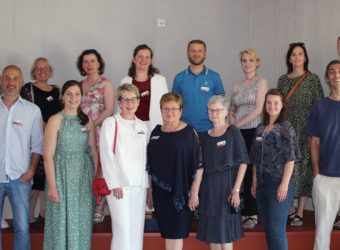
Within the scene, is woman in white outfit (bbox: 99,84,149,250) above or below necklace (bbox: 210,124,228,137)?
below

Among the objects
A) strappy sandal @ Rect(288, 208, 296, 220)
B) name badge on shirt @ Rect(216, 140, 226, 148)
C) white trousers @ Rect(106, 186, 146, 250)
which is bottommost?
strappy sandal @ Rect(288, 208, 296, 220)

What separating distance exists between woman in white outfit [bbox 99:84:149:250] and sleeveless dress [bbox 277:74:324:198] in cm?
166

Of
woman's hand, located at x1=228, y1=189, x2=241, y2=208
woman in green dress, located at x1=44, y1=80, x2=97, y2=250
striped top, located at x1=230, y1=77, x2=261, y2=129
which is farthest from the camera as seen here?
striped top, located at x1=230, y1=77, x2=261, y2=129

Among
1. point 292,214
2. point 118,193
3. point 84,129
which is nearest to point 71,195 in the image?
point 118,193

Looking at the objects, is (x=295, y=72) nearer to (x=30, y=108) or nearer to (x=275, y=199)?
(x=275, y=199)

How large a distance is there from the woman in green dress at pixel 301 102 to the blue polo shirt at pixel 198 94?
2.37 feet

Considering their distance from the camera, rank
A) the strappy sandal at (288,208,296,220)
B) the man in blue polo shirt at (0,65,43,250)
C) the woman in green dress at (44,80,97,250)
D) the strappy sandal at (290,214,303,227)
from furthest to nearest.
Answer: the strappy sandal at (288,208,296,220)
the strappy sandal at (290,214,303,227)
the man in blue polo shirt at (0,65,43,250)
the woman in green dress at (44,80,97,250)

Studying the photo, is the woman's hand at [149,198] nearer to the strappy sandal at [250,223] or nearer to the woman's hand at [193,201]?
the woman's hand at [193,201]

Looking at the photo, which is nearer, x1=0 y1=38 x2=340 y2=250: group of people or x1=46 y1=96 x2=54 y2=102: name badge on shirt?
x1=0 y1=38 x2=340 y2=250: group of people

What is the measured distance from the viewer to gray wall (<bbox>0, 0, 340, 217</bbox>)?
5227mm

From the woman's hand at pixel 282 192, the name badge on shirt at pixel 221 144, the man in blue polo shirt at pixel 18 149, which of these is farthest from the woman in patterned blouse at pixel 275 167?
the man in blue polo shirt at pixel 18 149

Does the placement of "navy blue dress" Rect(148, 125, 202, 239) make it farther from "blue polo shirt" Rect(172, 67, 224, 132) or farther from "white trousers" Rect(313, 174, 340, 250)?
"white trousers" Rect(313, 174, 340, 250)

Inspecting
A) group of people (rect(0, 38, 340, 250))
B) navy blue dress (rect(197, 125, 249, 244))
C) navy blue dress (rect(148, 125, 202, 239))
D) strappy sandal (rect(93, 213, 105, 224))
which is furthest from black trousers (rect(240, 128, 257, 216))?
strappy sandal (rect(93, 213, 105, 224))

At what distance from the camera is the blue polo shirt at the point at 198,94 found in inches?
156
